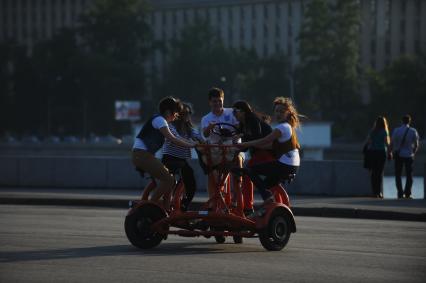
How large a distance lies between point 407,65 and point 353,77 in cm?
692

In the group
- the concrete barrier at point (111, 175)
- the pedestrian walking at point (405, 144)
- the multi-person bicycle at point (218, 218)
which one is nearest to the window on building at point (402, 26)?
the concrete barrier at point (111, 175)

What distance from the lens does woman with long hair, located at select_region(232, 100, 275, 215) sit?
13.2 m

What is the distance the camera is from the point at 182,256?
478 inches

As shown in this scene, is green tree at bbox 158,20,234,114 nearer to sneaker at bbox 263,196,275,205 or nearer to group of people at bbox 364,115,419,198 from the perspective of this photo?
group of people at bbox 364,115,419,198

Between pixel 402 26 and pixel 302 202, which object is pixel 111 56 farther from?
pixel 302 202

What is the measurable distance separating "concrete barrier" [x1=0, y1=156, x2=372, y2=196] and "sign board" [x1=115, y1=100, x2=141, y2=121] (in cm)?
8267

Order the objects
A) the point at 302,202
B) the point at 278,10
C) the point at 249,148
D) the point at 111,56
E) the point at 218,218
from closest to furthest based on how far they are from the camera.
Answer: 1. the point at 218,218
2. the point at 249,148
3. the point at 302,202
4. the point at 111,56
5. the point at 278,10

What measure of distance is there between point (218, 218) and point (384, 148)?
1106cm

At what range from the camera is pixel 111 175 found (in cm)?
2759

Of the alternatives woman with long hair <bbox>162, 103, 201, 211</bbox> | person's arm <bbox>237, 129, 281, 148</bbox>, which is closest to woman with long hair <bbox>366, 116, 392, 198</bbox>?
woman with long hair <bbox>162, 103, 201, 211</bbox>

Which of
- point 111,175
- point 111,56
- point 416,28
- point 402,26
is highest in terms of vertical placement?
point 402,26

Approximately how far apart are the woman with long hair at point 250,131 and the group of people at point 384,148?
9.99 metres

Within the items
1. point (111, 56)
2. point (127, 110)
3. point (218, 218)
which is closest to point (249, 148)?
point (218, 218)

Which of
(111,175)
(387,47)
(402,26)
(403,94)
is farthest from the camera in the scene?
(387,47)
